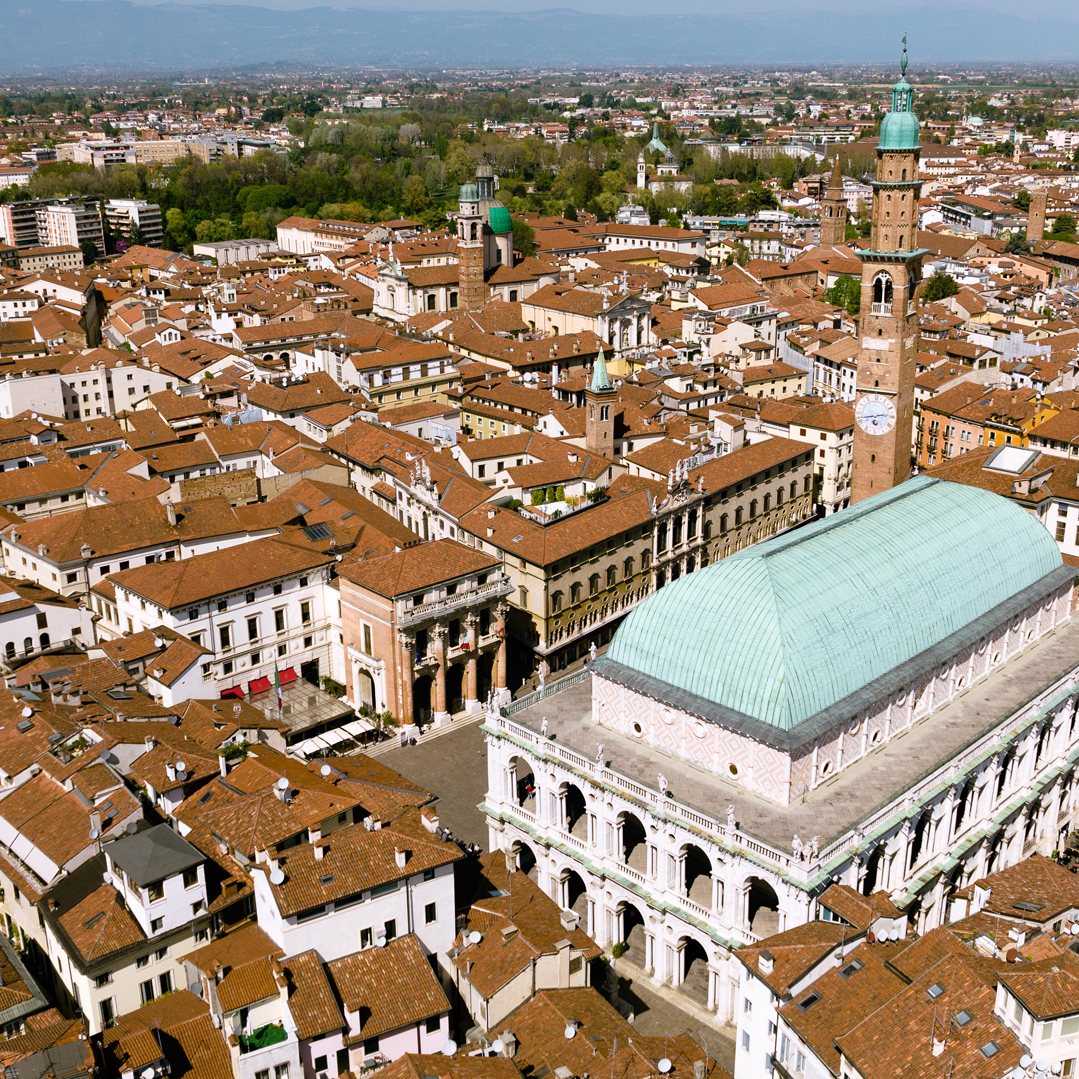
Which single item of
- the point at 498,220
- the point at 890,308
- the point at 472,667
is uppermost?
the point at 890,308

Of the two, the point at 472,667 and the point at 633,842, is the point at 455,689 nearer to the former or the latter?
the point at 472,667

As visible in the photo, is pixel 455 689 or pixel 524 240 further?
pixel 524 240

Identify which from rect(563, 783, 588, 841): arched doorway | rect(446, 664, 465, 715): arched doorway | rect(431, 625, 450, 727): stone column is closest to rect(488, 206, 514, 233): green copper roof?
rect(446, 664, 465, 715): arched doorway

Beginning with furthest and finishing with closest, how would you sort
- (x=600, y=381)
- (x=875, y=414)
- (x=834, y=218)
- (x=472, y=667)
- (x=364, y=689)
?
(x=834, y=218)
(x=600, y=381)
(x=875, y=414)
(x=364, y=689)
(x=472, y=667)

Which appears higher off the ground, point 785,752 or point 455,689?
point 785,752

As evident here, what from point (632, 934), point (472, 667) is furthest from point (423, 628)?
point (632, 934)

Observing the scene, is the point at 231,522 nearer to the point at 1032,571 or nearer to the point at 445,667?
the point at 445,667
